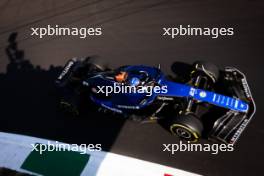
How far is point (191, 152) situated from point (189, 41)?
135 inches

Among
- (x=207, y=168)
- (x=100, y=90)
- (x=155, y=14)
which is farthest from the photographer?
(x=155, y=14)

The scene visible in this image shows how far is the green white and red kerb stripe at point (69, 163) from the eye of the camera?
7.55 metres

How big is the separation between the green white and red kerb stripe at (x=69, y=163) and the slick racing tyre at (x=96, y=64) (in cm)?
201

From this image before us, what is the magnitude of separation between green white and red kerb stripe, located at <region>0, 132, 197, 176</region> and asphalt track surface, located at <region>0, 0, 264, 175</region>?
8.2 inches

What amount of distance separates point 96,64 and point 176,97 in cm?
229

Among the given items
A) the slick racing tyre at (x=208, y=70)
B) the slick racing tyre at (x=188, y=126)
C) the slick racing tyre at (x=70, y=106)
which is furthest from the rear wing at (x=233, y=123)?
the slick racing tyre at (x=70, y=106)

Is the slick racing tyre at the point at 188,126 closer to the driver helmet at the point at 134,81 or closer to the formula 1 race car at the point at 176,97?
the formula 1 race car at the point at 176,97

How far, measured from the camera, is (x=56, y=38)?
36.2ft

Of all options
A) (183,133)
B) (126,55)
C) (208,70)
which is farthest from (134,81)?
(126,55)

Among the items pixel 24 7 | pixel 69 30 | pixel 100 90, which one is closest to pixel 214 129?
pixel 100 90

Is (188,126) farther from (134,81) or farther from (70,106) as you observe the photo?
(70,106)

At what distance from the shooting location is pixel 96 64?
8.99 meters

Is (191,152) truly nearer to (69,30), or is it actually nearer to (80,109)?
(80,109)

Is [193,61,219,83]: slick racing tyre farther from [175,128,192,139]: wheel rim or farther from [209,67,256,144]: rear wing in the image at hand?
[175,128,192,139]: wheel rim
